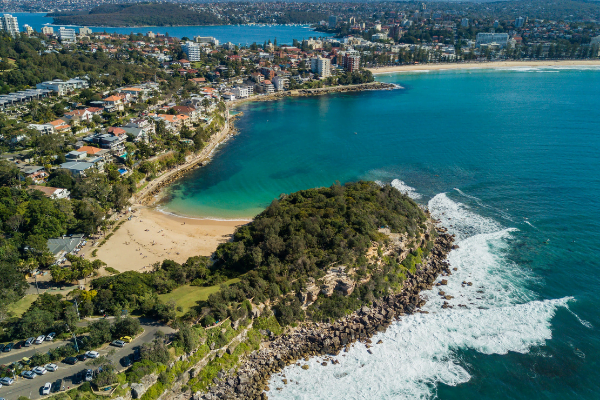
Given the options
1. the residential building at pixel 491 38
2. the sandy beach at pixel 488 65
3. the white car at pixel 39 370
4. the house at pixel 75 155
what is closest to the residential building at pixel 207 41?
the sandy beach at pixel 488 65

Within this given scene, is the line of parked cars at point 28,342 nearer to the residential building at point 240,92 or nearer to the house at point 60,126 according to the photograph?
the house at point 60,126

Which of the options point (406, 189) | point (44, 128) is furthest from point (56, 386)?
point (44, 128)

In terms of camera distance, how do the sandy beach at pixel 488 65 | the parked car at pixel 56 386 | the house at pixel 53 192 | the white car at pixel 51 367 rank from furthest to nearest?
the sandy beach at pixel 488 65 → the house at pixel 53 192 → the white car at pixel 51 367 → the parked car at pixel 56 386

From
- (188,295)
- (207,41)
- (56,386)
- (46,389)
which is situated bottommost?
(188,295)

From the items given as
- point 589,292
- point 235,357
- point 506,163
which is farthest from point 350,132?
point 235,357

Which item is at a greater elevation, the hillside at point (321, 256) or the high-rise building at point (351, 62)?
the high-rise building at point (351, 62)

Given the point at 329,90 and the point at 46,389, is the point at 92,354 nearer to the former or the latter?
the point at 46,389

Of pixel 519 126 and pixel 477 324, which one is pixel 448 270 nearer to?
pixel 477 324
